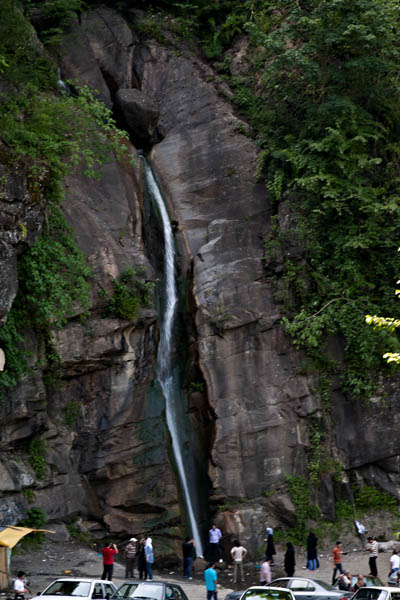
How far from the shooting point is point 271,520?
1075 inches

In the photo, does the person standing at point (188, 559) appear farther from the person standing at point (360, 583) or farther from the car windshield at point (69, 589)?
the car windshield at point (69, 589)

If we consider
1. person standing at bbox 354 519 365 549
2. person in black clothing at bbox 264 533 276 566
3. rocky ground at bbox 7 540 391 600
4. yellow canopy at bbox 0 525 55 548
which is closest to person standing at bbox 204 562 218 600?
rocky ground at bbox 7 540 391 600

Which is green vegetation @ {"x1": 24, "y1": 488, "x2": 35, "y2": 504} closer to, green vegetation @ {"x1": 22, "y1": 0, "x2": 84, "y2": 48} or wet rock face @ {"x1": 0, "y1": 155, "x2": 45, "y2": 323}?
wet rock face @ {"x1": 0, "y1": 155, "x2": 45, "y2": 323}

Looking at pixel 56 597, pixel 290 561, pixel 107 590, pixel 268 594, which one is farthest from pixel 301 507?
pixel 56 597

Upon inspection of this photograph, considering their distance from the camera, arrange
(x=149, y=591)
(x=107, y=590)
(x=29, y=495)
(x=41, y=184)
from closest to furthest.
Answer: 1. (x=149, y=591)
2. (x=107, y=590)
3. (x=29, y=495)
4. (x=41, y=184)

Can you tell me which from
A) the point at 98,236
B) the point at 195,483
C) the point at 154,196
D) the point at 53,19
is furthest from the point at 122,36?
the point at 195,483

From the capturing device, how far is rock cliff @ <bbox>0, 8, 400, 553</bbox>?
84.5 feet

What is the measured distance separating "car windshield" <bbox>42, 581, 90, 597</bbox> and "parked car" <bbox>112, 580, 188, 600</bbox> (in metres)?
0.63

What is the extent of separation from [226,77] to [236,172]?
6778 millimetres

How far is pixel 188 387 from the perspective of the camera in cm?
2959

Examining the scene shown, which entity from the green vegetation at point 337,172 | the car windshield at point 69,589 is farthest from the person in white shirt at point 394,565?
the car windshield at point 69,589

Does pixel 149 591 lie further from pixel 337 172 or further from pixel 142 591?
pixel 337 172

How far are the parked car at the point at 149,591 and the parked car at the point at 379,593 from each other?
13.4 feet

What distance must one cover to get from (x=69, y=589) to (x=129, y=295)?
46.1 ft
